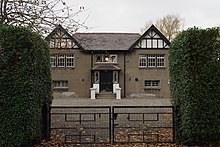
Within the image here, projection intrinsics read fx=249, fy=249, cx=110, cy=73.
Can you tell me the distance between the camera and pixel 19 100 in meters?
6.23

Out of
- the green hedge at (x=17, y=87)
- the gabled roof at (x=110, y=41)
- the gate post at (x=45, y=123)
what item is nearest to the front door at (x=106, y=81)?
the gabled roof at (x=110, y=41)

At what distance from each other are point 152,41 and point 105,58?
5886 millimetres

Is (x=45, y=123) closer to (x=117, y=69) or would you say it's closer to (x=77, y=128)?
(x=77, y=128)

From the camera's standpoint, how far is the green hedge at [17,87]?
20.3 feet

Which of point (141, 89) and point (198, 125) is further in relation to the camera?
point (141, 89)

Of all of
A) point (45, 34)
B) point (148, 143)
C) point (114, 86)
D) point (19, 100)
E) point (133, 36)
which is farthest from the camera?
point (133, 36)

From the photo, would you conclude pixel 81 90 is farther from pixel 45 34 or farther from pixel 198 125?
pixel 198 125

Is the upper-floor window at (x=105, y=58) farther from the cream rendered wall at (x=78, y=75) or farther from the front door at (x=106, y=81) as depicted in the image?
the front door at (x=106, y=81)

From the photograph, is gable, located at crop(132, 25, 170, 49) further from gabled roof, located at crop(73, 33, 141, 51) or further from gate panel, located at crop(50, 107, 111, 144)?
gate panel, located at crop(50, 107, 111, 144)

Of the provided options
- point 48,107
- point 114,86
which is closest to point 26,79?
point 48,107

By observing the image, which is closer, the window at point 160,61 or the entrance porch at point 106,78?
the entrance porch at point 106,78

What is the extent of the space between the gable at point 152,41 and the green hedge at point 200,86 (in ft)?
72.8

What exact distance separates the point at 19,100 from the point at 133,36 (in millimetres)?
27083

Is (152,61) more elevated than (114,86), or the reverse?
(152,61)
